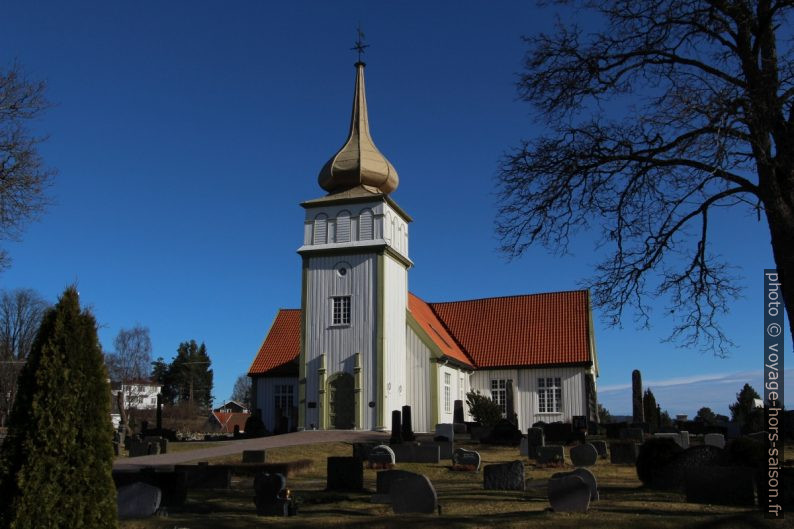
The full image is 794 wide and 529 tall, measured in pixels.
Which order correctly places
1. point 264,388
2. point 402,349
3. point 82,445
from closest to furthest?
point 82,445
point 402,349
point 264,388

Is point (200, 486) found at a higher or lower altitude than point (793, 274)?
lower

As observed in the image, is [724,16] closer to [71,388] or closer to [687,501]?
[687,501]

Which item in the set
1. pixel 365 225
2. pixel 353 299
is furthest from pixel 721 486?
pixel 365 225

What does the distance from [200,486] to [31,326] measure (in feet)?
166

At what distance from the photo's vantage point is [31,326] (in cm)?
5944

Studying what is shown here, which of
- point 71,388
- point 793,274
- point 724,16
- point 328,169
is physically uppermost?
point 328,169

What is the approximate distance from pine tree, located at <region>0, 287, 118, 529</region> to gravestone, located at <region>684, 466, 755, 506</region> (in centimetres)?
897

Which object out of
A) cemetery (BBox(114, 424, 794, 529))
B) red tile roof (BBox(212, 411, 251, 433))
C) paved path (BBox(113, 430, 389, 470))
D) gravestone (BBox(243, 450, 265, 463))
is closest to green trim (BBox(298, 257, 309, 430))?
paved path (BBox(113, 430, 389, 470))

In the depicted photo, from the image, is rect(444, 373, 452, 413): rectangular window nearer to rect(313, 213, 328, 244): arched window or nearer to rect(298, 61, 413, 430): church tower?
rect(298, 61, 413, 430): church tower

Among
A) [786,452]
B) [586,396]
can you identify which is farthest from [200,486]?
[586,396]

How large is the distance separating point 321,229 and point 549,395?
1363 cm

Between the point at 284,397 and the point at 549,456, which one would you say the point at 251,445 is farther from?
the point at 549,456

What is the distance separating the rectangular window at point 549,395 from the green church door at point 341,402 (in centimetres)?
1011

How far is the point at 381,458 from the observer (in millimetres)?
18828
